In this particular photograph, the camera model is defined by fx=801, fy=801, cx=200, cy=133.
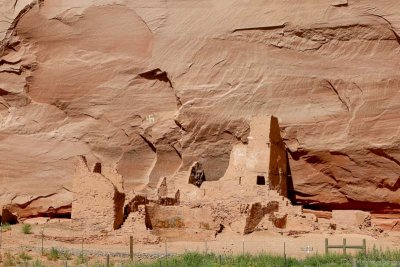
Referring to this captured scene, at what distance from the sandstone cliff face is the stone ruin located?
1124 millimetres

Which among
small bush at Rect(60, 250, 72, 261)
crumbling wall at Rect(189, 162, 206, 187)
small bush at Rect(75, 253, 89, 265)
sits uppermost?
crumbling wall at Rect(189, 162, 206, 187)

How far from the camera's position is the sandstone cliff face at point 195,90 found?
21625mm

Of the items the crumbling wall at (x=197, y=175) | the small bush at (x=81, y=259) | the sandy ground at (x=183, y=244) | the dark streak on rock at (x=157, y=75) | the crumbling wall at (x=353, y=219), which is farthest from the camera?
the dark streak on rock at (x=157, y=75)

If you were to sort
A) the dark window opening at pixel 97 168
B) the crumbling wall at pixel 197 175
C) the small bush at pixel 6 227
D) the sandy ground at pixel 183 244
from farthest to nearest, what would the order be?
1. the crumbling wall at pixel 197 175
2. the dark window opening at pixel 97 168
3. the small bush at pixel 6 227
4. the sandy ground at pixel 183 244

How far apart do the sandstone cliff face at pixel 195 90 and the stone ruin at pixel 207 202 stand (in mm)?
1124

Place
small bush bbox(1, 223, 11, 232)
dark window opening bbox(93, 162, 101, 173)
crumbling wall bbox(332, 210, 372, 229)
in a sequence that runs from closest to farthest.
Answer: crumbling wall bbox(332, 210, 372, 229) → small bush bbox(1, 223, 11, 232) → dark window opening bbox(93, 162, 101, 173)

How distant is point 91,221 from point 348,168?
7.34m

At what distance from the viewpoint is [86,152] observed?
24.2 meters

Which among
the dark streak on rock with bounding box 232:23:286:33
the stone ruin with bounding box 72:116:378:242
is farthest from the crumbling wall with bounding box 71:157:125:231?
the dark streak on rock with bounding box 232:23:286:33

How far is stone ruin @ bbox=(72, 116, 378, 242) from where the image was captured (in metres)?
19.6

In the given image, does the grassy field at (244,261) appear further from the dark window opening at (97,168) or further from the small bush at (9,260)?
the dark window opening at (97,168)

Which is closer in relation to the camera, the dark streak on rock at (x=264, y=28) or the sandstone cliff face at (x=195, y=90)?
the sandstone cliff face at (x=195, y=90)

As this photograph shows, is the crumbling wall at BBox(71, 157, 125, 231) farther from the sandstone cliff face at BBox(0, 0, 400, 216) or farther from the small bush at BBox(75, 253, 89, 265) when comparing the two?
the sandstone cliff face at BBox(0, 0, 400, 216)

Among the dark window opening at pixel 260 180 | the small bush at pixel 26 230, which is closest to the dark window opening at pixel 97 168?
the small bush at pixel 26 230
